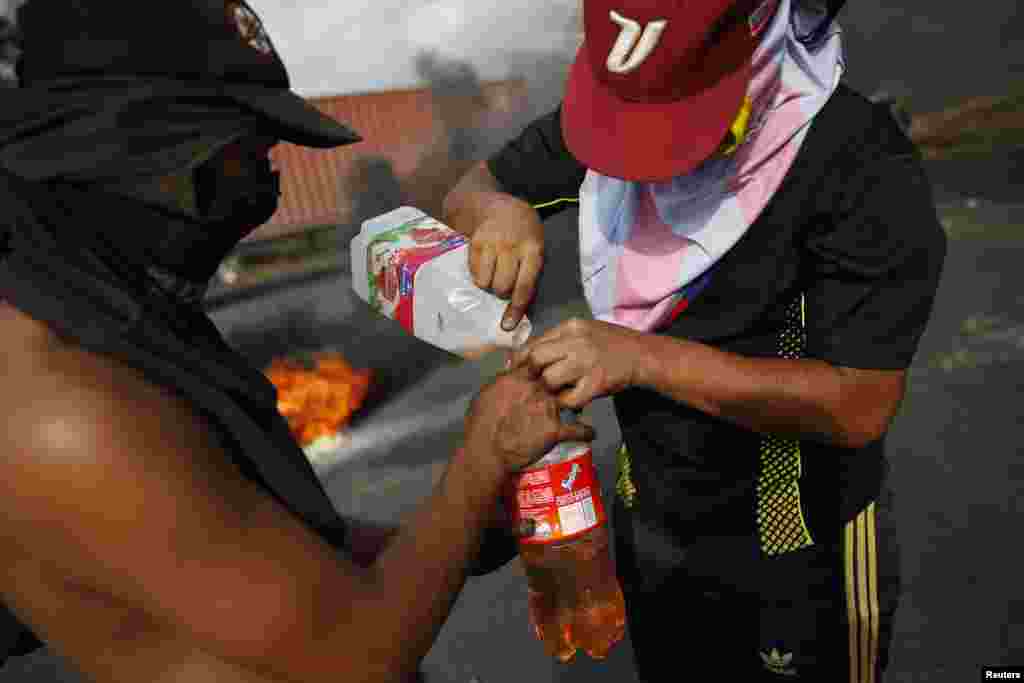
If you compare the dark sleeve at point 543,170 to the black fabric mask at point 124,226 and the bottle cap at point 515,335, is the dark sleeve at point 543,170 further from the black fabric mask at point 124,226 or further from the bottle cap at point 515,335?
the black fabric mask at point 124,226

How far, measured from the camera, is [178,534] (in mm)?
1032

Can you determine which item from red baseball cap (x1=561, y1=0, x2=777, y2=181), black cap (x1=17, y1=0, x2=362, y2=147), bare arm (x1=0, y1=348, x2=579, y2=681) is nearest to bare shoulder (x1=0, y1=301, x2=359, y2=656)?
bare arm (x1=0, y1=348, x2=579, y2=681)

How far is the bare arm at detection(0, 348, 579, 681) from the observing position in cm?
101

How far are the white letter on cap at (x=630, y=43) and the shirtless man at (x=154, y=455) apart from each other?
593mm

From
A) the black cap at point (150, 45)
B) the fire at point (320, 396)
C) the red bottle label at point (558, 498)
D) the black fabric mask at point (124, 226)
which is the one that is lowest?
the fire at point (320, 396)

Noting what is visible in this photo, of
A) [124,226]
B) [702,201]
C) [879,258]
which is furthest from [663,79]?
[124,226]

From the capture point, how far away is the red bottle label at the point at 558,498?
1.48 metres

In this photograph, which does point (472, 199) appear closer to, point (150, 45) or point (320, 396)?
point (150, 45)

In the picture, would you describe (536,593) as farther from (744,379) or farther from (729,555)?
(744,379)

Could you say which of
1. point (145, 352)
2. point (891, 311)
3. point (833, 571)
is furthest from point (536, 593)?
point (145, 352)

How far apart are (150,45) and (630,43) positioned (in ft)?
2.77

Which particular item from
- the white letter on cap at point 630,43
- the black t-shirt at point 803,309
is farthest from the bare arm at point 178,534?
the white letter on cap at point 630,43

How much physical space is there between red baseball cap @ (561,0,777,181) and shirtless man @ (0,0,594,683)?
59 centimetres

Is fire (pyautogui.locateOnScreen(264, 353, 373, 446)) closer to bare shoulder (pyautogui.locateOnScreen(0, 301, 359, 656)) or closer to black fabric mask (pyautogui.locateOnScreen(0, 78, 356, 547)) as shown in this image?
black fabric mask (pyautogui.locateOnScreen(0, 78, 356, 547))
